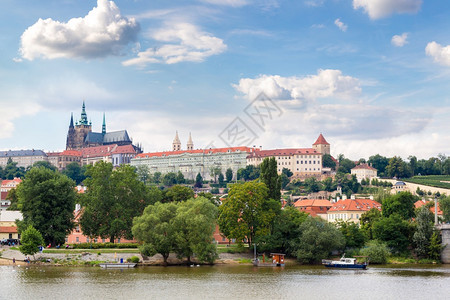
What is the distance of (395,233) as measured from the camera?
70.3 meters

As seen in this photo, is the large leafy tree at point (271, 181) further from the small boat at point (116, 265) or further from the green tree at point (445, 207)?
the green tree at point (445, 207)

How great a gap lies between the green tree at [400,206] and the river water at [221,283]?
21.5 m

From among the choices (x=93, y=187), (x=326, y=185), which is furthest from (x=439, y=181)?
(x=93, y=187)

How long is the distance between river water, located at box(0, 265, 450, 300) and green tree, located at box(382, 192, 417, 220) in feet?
70.6

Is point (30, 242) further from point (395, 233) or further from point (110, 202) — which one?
point (395, 233)

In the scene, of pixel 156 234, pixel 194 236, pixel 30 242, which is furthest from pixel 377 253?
pixel 30 242

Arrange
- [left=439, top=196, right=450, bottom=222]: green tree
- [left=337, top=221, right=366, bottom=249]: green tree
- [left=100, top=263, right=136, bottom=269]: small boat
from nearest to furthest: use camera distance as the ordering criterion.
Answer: [left=100, top=263, right=136, bottom=269]: small boat
[left=337, top=221, right=366, bottom=249]: green tree
[left=439, top=196, right=450, bottom=222]: green tree

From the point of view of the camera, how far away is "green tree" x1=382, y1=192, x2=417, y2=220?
270 feet

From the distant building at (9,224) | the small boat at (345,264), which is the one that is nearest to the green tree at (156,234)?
the small boat at (345,264)

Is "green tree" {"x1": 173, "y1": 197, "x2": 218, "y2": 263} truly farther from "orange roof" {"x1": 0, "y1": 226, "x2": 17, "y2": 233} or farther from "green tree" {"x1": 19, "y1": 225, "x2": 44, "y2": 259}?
"orange roof" {"x1": 0, "y1": 226, "x2": 17, "y2": 233}

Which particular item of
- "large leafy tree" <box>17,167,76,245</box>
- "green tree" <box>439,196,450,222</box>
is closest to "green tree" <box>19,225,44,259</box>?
"large leafy tree" <box>17,167,76,245</box>

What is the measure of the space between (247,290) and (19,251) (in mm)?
29724

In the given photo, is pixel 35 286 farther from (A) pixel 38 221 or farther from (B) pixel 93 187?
(B) pixel 93 187

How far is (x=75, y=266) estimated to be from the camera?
61531mm
